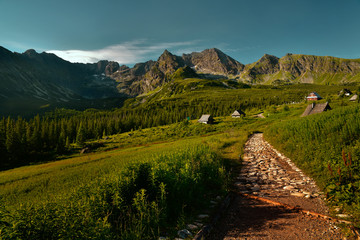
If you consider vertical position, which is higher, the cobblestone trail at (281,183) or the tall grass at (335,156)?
the tall grass at (335,156)

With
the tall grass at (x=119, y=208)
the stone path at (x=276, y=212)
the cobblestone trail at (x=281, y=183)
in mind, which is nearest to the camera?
the tall grass at (x=119, y=208)

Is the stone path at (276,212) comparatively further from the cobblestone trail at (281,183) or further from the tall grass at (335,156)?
the tall grass at (335,156)

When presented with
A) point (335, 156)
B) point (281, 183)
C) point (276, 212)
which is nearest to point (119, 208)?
point (276, 212)

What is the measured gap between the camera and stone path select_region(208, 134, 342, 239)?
Answer: 17.3 ft

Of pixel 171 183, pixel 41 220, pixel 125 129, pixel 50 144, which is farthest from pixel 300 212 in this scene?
pixel 125 129

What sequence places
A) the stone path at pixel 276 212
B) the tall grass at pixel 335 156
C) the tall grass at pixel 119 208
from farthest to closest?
the tall grass at pixel 335 156, the stone path at pixel 276 212, the tall grass at pixel 119 208

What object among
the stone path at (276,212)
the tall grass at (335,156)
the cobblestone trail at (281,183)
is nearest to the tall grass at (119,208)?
the stone path at (276,212)

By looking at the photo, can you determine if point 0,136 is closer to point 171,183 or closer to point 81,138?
point 81,138

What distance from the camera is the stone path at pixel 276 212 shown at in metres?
5.28

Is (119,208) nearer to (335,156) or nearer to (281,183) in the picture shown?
(281,183)

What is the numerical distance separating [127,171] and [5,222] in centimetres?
371

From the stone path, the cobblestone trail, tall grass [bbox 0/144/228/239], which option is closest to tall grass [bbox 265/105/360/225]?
the cobblestone trail

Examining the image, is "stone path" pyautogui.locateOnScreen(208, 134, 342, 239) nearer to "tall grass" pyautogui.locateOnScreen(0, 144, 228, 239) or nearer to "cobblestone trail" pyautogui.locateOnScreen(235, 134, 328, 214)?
"cobblestone trail" pyautogui.locateOnScreen(235, 134, 328, 214)

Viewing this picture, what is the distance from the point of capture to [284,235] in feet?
17.0
